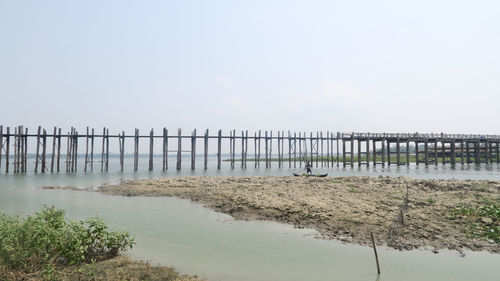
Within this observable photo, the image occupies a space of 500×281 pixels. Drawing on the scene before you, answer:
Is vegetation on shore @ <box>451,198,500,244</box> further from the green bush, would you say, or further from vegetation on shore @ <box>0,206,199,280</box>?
the green bush

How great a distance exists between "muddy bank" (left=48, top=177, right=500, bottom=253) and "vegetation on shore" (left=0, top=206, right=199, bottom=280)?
20.0 feet

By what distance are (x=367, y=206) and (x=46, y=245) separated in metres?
11.4

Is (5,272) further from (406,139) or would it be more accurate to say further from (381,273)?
(406,139)

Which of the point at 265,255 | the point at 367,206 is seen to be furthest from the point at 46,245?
the point at 367,206

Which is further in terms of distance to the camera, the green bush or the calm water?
the calm water

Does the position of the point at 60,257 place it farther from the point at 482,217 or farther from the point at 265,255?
the point at 482,217

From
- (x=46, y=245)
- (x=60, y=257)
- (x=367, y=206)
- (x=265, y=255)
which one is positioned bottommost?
(x=265, y=255)

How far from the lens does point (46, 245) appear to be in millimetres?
6660

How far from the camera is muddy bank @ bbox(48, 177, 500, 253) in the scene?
31.3 feet

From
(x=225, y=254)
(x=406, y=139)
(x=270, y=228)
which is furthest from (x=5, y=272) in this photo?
(x=406, y=139)

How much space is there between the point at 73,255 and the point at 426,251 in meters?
9.35

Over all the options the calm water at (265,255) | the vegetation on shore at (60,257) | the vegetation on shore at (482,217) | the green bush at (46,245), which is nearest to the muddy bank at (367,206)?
the vegetation on shore at (482,217)

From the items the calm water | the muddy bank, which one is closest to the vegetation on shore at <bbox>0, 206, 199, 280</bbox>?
the calm water

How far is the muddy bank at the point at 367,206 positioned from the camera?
31.3 ft
